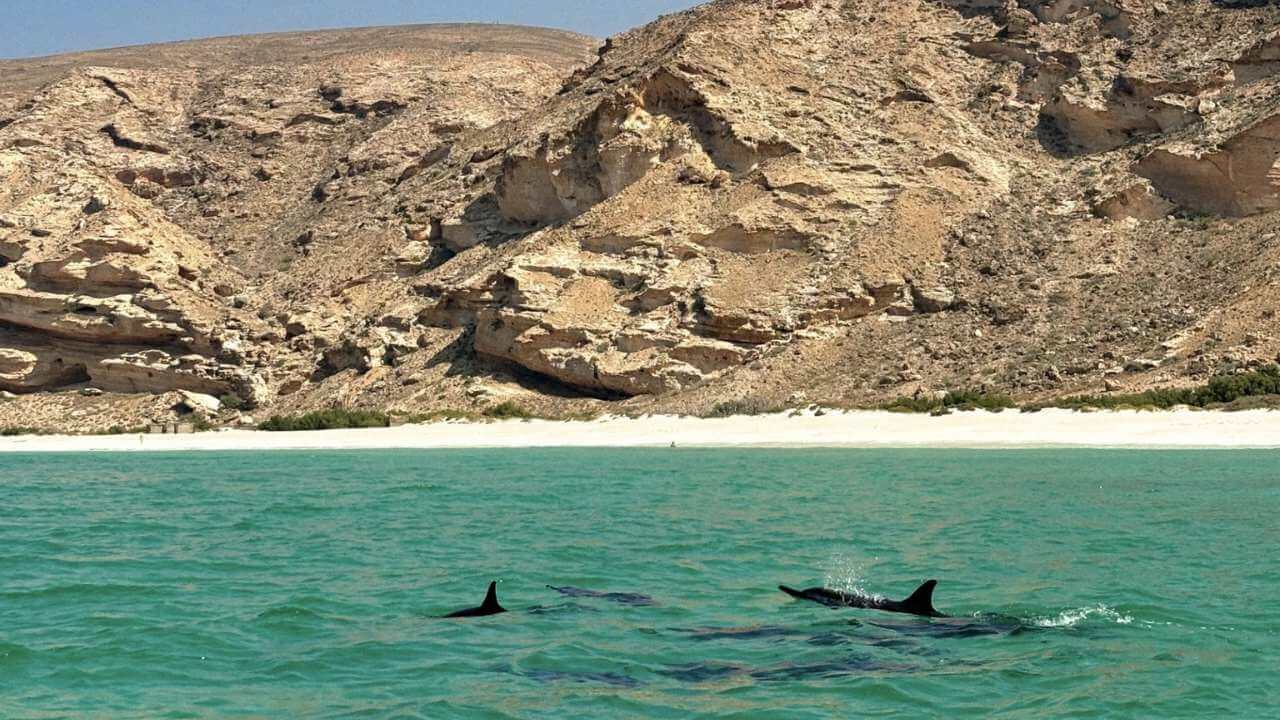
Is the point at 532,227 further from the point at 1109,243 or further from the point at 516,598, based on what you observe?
the point at 516,598

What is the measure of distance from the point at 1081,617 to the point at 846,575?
280 centimetres

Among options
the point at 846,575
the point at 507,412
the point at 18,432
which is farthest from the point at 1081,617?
the point at 18,432

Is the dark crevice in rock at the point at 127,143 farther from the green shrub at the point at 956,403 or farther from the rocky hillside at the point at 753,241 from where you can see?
the green shrub at the point at 956,403

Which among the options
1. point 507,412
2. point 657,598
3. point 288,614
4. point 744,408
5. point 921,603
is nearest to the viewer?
point 921,603

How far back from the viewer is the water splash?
12.5m

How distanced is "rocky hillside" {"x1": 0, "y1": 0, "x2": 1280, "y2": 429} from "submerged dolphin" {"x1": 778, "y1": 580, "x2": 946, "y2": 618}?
25576 millimetres

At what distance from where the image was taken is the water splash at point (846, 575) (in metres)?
12.5

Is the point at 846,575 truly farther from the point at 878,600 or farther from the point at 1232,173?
the point at 1232,173

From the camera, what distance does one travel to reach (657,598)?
12273 mm

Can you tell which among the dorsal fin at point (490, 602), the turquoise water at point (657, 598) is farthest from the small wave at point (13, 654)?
the dorsal fin at point (490, 602)

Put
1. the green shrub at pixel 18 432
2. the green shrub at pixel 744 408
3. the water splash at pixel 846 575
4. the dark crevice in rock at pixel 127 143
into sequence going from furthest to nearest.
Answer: the dark crevice in rock at pixel 127 143
the green shrub at pixel 18 432
the green shrub at pixel 744 408
the water splash at pixel 846 575

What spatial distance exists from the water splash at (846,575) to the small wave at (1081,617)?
1332 mm

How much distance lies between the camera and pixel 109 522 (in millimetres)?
19125

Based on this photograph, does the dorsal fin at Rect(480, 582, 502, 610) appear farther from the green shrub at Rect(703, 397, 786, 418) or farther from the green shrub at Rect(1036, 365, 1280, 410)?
the green shrub at Rect(703, 397, 786, 418)
